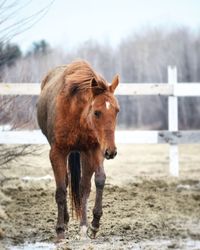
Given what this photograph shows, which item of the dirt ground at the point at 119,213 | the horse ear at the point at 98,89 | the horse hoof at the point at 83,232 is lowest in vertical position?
the dirt ground at the point at 119,213

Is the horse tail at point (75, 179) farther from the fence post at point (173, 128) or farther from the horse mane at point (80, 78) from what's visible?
the fence post at point (173, 128)

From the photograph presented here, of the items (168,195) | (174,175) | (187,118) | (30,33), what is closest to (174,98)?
(174,175)

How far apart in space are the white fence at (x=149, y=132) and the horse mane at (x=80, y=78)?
3351mm

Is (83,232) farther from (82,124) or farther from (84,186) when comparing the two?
(82,124)

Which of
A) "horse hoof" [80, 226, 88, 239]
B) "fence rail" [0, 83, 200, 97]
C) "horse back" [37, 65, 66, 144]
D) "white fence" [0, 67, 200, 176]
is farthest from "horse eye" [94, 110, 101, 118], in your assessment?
"fence rail" [0, 83, 200, 97]

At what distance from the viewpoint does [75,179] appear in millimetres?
6914

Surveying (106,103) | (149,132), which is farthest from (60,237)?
(149,132)

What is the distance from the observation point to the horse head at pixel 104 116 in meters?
5.35

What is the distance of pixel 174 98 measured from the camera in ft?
34.0

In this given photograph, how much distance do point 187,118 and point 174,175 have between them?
2421cm

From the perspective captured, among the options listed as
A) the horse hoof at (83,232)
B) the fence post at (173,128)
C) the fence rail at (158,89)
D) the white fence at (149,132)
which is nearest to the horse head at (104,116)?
the horse hoof at (83,232)

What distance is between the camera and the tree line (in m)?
35.1

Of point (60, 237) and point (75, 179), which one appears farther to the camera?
point (75, 179)

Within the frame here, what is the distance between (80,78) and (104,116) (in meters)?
0.81
